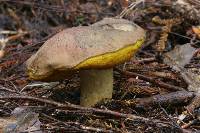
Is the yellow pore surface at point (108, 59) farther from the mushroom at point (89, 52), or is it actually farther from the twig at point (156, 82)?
the twig at point (156, 82)

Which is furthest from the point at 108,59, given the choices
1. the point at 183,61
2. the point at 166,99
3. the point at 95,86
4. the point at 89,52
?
the point at 183,61

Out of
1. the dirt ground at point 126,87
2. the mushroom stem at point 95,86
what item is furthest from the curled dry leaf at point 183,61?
the mushroom stem at point 95,86

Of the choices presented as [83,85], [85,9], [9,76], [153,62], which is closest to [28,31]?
[85,9]

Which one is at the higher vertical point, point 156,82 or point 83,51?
point 83,51

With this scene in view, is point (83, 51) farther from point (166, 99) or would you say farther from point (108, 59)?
point (166, 99)

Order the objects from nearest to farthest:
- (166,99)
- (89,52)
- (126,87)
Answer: (89,52) → (166,99) → (126,87)

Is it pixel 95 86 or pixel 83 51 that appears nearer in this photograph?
pixel 83 51

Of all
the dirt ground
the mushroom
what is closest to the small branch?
the dirt ground

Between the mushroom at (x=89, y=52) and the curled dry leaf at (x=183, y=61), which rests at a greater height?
the mushroom at (x=89, y=52)

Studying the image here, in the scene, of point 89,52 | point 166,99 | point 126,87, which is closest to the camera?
point 89,52

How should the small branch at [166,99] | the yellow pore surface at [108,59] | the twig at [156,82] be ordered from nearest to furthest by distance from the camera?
the yellow pore surface at [108,59]
the small branch at [166,99]
the twig at [156,82]
